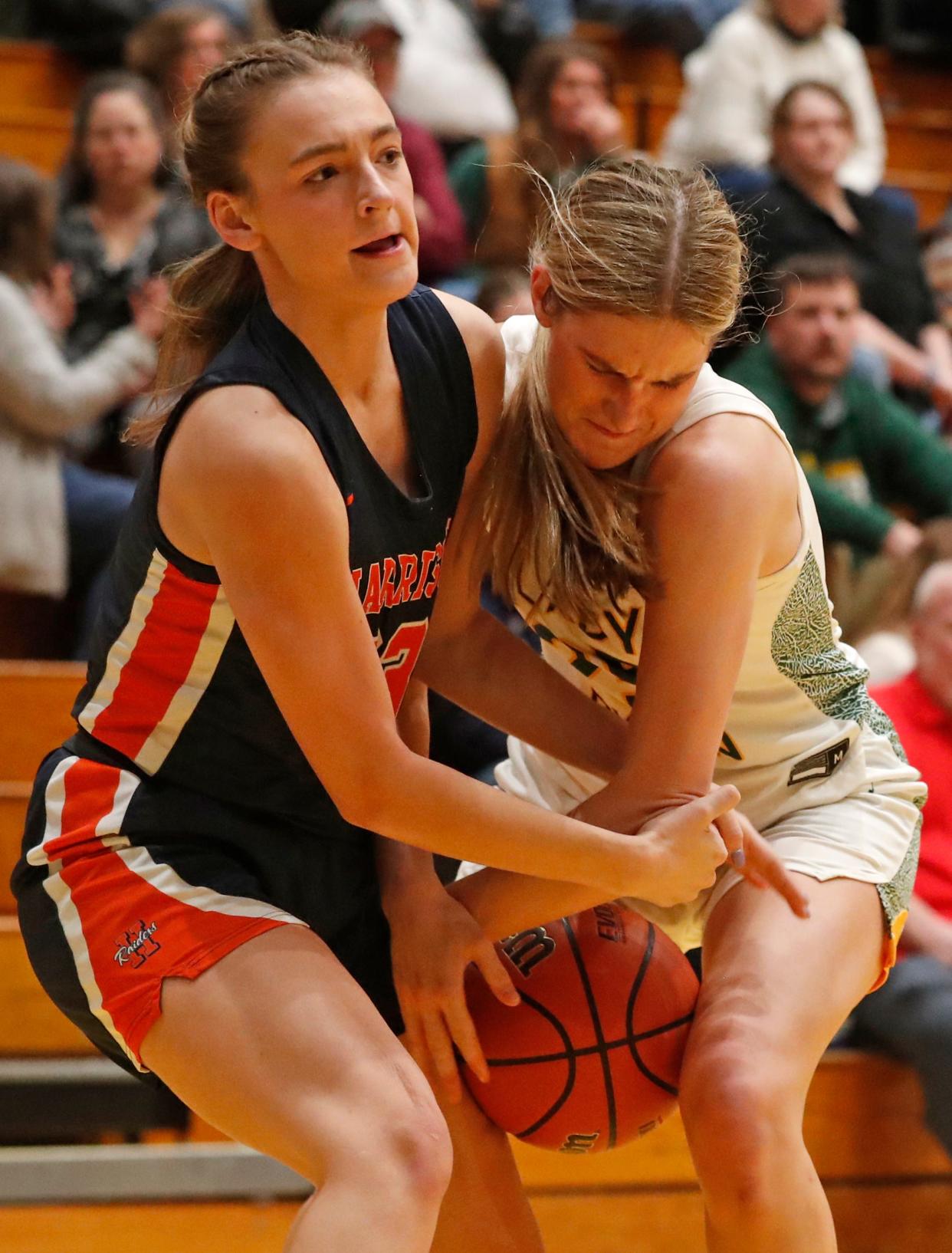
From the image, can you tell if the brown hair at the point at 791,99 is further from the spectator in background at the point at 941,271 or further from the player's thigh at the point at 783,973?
the player's thigh at the point at 783,973

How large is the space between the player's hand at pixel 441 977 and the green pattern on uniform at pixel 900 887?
0.54 m

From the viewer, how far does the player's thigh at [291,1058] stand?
190cm

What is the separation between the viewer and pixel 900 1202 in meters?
3.72

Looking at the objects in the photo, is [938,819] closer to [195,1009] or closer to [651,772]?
[651,772]

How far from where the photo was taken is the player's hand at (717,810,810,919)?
7.07 feet

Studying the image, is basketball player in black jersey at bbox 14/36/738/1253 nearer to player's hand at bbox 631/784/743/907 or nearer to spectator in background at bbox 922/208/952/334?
player's hand at bbox 631/784/743/907

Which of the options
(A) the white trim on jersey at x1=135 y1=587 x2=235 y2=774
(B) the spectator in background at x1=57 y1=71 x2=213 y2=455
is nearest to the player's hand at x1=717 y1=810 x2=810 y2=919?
(A) the white trim on jersey at x1=135 y1=587 x2=235 y2=774

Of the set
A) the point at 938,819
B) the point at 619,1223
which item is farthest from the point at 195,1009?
the point at 938,819

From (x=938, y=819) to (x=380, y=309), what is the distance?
2.17 meters

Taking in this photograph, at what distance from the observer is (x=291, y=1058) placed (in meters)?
1.93

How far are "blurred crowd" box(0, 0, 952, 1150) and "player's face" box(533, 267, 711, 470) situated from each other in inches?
47.2

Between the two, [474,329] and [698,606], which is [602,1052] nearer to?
[698,606]

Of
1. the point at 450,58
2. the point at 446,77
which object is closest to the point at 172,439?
the point at 446,77

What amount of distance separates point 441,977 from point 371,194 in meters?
1.00
